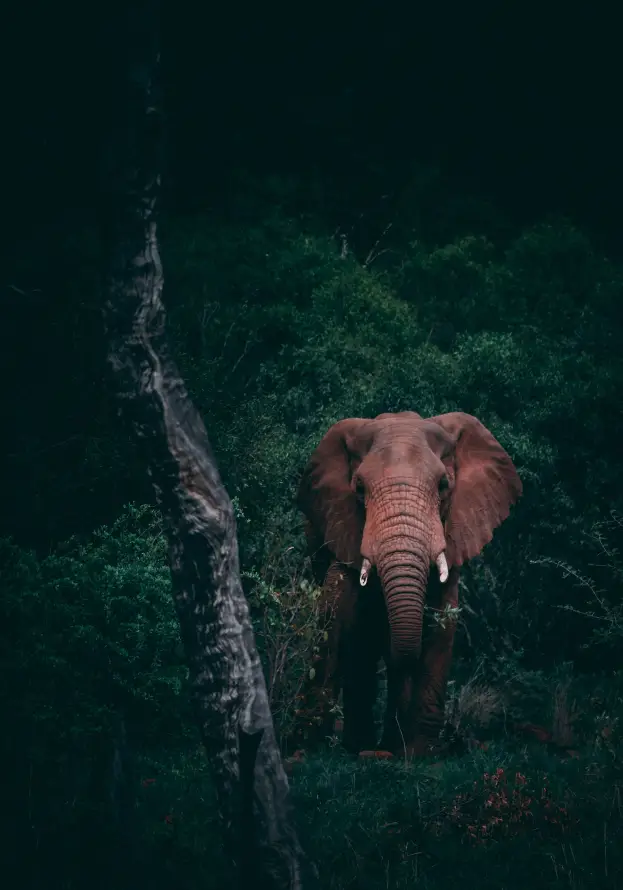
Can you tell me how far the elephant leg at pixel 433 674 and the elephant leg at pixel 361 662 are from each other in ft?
1.75

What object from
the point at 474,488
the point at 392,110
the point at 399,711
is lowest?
the point at 399,711

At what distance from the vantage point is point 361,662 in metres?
11.7

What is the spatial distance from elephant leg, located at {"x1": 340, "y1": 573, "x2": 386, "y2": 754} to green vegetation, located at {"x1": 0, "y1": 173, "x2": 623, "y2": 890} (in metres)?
0.47

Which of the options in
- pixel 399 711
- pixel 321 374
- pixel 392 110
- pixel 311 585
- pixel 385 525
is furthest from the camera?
pixel 392 110

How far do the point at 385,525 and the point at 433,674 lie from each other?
1.72 m

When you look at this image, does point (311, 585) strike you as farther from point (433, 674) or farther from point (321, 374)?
point (321, 374)

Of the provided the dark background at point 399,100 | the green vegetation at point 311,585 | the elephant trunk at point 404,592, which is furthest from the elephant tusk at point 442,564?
the dark background at point 399,100

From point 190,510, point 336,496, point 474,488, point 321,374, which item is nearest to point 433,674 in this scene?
point 474,488

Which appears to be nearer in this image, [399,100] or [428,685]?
[428,685]

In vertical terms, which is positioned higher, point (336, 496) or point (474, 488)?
point (474, 488)

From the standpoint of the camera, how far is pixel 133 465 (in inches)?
560

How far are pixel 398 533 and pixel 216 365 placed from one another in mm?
5263

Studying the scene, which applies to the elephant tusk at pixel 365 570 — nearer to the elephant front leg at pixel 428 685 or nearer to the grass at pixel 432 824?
the elephant front leg at pixel 428 685

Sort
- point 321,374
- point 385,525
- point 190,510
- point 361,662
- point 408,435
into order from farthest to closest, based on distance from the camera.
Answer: point 321,374 → point 361,662 → point 408,435 → point 385,525 → point 190,510
